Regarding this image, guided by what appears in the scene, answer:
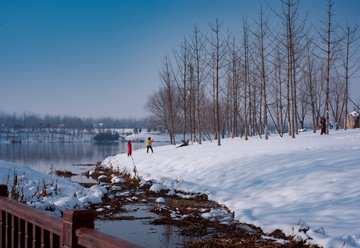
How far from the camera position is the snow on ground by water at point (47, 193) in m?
8.77

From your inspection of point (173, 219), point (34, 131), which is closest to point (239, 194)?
point (173, 219)

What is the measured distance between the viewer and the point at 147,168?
64.7ft

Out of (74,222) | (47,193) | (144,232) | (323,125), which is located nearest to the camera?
(74,222)

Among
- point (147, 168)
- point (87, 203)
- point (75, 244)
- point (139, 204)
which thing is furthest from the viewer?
point (147, 168)

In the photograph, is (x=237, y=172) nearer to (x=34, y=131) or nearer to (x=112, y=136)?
(x=112, y=136)

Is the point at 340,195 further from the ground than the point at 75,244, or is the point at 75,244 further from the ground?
the point at 75,244

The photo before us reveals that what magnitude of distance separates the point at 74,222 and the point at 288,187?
29.3 ft

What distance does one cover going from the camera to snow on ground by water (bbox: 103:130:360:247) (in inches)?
276

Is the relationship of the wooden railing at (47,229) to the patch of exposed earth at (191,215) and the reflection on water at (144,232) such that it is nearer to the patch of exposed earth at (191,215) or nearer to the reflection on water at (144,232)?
the reflection on water at (144,232)

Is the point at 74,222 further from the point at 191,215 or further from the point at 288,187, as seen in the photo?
the point at 288,187

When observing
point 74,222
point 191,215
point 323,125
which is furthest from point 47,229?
point 323,125

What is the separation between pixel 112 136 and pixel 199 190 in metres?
107

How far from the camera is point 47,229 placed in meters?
2.53

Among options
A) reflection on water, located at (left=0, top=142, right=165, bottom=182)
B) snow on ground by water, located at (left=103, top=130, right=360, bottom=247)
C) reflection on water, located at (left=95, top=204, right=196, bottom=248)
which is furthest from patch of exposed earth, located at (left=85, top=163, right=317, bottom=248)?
reflection on water, located at (left=0, top=142, right=165, bottom=182)
